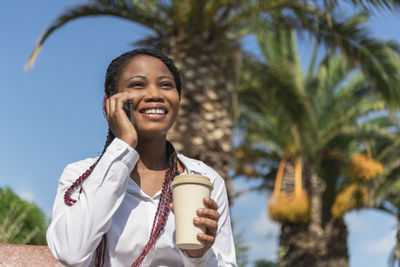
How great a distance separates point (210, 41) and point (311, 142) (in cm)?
568

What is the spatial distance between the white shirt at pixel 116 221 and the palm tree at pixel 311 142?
856 cm

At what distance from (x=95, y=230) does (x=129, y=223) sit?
22 centimetres

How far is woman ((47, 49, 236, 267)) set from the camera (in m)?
1.78

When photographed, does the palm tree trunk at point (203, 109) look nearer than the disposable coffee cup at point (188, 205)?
No

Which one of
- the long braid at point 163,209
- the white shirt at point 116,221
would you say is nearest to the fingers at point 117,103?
the white shirt at point 116,221

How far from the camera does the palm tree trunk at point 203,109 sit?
23.5 ft

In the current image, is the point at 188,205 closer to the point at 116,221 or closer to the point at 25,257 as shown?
the point at 116,221

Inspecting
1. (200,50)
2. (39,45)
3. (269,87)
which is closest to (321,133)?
(269,87)

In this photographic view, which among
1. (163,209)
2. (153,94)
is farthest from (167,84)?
(163,209)

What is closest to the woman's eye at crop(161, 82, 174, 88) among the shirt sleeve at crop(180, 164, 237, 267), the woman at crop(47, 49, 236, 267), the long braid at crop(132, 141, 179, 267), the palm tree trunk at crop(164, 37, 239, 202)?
the woman at crop(47, 49, 236, 267)

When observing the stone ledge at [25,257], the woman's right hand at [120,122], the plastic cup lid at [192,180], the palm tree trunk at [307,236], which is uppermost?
the woman's right hand at [120,122]

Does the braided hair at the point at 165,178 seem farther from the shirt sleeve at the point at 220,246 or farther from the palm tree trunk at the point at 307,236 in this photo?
the palm tree trunk at the point at 307,236

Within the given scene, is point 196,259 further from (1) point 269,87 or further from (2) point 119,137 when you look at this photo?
(1) point 269,87

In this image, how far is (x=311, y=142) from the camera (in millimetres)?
12656
